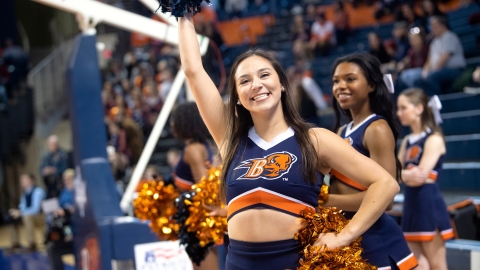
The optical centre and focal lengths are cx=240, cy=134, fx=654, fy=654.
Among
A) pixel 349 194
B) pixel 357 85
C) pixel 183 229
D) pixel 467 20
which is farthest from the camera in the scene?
pixel 467 20

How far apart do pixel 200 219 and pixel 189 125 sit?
0.80m

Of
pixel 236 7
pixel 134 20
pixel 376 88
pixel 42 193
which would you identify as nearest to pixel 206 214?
pixel 376 88

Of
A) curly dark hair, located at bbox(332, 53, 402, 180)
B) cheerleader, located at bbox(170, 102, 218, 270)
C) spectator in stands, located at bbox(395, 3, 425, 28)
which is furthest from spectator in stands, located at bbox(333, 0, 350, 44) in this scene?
curly dark hair, located at bbox(332, 53, 402, 180)

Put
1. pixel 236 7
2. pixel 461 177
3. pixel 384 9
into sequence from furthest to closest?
pixel 236 7
pixel 384 9
pixel 461 177

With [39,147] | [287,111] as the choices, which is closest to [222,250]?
[287,111]

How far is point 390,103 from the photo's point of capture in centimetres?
302

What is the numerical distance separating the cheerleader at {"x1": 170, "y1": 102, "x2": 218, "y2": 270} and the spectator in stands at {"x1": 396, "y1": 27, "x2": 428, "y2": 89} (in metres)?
4.36

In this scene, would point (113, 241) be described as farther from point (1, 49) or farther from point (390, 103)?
point (1, 49)

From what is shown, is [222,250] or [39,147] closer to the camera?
[222,250]

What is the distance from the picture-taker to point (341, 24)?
12227mm

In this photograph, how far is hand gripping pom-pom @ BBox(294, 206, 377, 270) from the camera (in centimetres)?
206

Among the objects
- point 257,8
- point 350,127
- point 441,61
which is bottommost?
point 350,127

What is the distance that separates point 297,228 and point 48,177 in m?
8.72

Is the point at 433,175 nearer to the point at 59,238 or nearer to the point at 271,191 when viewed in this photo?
the point at 271,191
